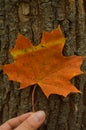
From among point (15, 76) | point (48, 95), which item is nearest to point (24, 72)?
point (15, 76)

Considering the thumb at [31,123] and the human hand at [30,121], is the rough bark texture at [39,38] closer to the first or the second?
the human hand at [30,121]

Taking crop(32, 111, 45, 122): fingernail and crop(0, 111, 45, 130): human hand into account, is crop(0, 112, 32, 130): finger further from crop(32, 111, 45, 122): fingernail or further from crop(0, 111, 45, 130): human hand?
crop(32, 111, 45, 122): fingernail

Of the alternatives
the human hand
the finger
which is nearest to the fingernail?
the human hand

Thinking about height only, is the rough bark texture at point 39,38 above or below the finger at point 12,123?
above

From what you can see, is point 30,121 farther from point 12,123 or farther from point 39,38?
point 39,38

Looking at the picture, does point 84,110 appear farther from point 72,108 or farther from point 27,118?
point 27,118

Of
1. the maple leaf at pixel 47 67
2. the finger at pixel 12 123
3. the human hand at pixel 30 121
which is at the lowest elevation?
the finger at pixel 12 123

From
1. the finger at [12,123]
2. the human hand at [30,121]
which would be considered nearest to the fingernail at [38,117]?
the human hand at [30,121]
